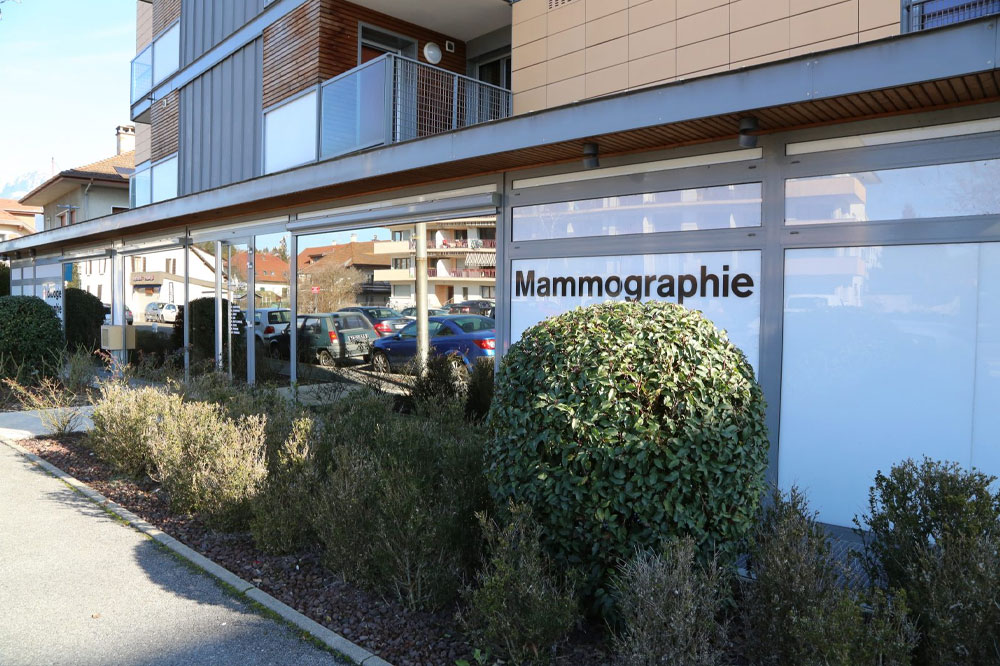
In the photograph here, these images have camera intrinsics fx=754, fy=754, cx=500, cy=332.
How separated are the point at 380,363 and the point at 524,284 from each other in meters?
2.95

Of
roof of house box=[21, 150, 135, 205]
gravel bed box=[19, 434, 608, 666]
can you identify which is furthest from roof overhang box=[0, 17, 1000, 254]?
roof of house box=[21, 150, 135, 205]

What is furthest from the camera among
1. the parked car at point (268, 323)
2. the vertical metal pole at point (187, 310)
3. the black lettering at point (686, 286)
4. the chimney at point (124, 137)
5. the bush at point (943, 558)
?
the chimney at point (124, 137)

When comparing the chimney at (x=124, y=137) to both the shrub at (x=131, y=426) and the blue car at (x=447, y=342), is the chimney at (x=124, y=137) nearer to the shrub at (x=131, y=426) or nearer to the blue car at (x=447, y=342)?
the blue car at (x=447, y=342)

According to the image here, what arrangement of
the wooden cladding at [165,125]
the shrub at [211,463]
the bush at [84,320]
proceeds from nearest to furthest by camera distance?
the shrub at [211,463] < the wooden cladding at [165,125] < the bush at [84,320]

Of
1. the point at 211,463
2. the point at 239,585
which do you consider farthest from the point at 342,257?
the point at 239,585

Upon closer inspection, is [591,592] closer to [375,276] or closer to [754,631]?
[754,631]

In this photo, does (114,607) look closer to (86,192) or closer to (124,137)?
(86,192)

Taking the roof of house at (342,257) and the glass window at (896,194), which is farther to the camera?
the roof of house at (342,257)

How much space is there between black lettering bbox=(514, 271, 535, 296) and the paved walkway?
4117 mm

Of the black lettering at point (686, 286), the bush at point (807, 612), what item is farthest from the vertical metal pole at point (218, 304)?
the bush at point (807, 612)

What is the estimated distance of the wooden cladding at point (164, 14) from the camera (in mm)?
17000

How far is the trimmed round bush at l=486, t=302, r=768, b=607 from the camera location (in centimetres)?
350

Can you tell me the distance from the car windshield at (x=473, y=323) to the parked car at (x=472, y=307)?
0.26 ft

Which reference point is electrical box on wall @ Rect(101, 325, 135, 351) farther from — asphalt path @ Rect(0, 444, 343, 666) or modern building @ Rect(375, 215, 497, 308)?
asphalt path @ Rect(0, 444, 343, 666)
